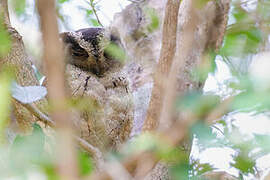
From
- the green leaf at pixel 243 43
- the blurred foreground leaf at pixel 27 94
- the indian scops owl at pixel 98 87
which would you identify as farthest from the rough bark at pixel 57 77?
the indian scops owl at pixel 98 87

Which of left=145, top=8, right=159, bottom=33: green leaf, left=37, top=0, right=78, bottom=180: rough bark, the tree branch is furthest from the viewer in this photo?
left=145, top=8, right=159, bottom=33: green leaf

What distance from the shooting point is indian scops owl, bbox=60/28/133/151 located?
7.79 feet

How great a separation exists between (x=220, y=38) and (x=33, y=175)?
3.78 feet

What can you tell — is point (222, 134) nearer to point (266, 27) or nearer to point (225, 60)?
point (225, 60)

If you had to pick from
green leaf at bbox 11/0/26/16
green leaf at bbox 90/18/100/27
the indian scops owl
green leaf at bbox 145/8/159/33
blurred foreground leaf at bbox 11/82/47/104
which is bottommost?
Result: the indian scops owl

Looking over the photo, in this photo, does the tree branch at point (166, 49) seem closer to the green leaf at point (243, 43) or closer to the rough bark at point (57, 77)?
the green leaf at point (243, 43)

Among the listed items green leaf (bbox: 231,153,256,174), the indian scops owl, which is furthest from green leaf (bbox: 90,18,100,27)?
green leaf (bbox: 231,153,256,174)

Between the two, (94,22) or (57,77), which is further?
(94,22)

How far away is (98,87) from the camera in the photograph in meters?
2.45

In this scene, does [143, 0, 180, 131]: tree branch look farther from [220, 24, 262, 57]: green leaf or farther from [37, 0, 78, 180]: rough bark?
[37, 0, 78, 180]: rough bark

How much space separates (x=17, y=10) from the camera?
1.87 m

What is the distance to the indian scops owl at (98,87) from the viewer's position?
238cm

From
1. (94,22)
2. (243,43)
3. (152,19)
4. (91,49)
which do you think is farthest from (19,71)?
(152,19)

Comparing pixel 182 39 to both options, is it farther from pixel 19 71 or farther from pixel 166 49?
pixel 19 71
